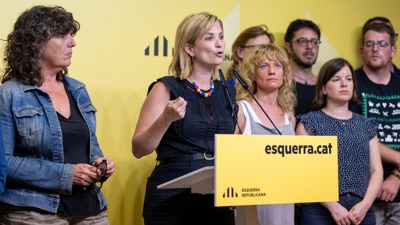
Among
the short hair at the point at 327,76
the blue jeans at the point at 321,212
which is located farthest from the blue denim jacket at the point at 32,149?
the short hair at the point at 327,76

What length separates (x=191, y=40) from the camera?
8.60 ft

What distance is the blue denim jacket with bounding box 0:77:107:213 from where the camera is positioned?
2215mm

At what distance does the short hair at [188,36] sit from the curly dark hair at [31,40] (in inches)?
21.0

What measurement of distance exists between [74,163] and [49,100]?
0.28 metres

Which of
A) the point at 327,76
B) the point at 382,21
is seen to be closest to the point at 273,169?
the point at 327,76

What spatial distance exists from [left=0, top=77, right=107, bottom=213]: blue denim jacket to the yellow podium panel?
28.9 inches

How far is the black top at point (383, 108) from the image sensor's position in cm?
374

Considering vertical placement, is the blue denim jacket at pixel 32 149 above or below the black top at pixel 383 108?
below

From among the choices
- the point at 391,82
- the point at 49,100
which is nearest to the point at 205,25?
the point at 49,100

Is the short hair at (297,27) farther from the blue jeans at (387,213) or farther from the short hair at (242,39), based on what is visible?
the blue jeans at (387,213)

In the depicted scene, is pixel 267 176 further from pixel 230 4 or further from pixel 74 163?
pixel 230 4

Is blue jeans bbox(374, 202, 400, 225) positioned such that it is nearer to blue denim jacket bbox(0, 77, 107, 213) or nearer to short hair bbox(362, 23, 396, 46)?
short hair bbox(362, 23, 396, 46)

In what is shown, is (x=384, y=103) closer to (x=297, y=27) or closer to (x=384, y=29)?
(x=384, y=29)

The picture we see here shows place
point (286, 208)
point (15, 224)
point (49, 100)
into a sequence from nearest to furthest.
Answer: point (15, 224)
point (49, 100)
point (286, 208)
